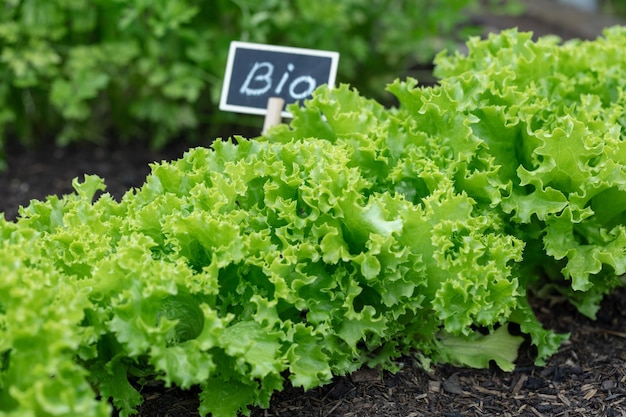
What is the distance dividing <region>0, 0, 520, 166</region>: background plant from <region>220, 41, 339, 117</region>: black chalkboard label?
1.23 meters

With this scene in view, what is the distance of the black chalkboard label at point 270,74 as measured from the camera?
159 inches

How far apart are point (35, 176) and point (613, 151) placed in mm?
4179

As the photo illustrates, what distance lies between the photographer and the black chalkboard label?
403 centimetres

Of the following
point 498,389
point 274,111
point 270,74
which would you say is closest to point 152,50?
point 270,74

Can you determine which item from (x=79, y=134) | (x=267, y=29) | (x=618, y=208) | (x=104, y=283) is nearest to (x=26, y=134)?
(x=79, y=134)

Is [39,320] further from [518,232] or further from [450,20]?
[450,20]

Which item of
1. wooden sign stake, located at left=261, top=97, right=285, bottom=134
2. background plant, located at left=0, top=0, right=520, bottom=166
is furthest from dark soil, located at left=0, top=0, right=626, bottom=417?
background plant, located at left=0, top=0, right=520, bottom=166

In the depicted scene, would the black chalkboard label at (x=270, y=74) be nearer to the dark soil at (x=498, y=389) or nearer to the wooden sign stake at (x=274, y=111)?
the wooden sign stake at (x=274, y=111)

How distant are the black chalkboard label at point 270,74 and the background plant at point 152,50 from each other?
48.4 inches

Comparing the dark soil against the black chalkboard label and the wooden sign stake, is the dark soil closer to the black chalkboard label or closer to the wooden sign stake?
the wooden sign stake

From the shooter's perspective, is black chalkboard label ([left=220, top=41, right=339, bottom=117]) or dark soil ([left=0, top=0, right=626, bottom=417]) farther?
black chalkboard label ([left=220, top=41, right=339, bottom=117])

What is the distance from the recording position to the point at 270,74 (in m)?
4.11

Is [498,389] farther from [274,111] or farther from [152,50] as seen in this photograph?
[152,50]

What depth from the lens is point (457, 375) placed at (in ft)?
11.3
